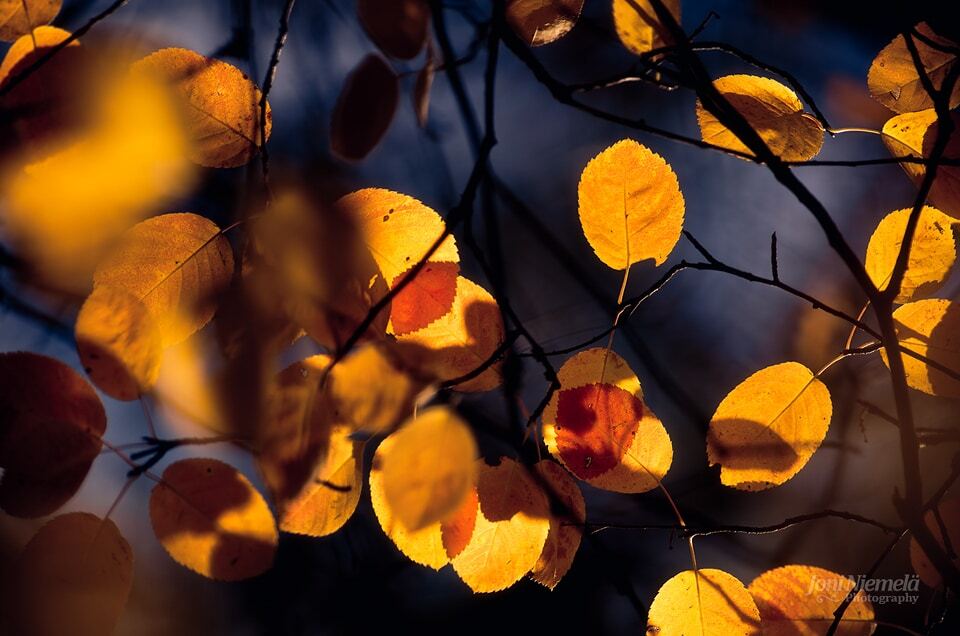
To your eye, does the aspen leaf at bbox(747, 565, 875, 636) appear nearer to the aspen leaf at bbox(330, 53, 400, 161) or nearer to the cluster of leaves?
the cluster of leaves

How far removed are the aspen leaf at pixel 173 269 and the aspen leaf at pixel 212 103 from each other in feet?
0.16

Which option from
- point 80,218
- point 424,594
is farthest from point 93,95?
point 424,594

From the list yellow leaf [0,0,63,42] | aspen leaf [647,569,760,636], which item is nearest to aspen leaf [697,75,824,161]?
aspen leaf [647,569,760,636]

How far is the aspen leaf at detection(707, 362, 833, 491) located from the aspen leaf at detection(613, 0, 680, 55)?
0.82 feet

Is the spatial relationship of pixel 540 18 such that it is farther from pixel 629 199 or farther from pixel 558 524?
pixel 558 524

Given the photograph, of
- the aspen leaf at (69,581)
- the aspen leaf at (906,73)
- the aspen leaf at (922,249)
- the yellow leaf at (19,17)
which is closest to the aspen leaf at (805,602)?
the aspen leaf at (922,249)

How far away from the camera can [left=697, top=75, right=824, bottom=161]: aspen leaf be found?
395 mm

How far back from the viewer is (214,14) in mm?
455

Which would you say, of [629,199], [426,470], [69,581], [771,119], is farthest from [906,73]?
[69,581]

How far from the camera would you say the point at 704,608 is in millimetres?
444

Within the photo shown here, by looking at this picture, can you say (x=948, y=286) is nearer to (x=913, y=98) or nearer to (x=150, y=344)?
(x=913, y=98)

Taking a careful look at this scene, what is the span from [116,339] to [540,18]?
343mm

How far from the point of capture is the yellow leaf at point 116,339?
36 cm

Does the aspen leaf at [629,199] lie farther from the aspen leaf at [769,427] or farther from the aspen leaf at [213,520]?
the aspen leaf at [213,520]
